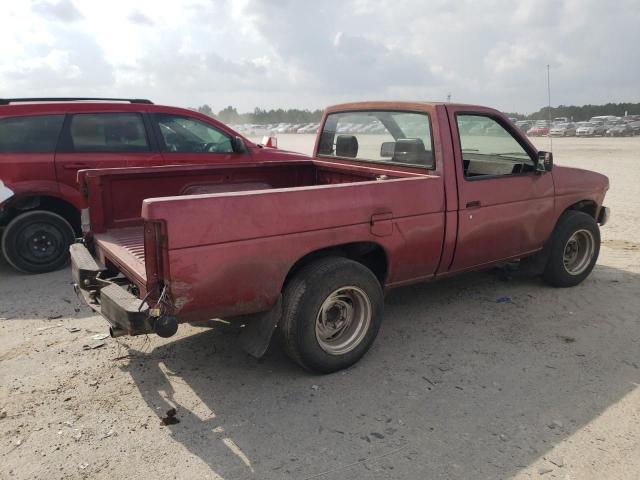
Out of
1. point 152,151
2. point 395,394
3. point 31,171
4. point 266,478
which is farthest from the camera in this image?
point 152,151

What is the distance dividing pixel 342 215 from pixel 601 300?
300cm

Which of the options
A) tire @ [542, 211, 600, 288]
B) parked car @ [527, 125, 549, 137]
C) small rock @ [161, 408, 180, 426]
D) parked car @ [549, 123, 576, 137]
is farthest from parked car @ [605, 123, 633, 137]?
small rock @ [161, 408, 180, 426]

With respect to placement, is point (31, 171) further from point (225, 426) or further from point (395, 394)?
point (395, 394)

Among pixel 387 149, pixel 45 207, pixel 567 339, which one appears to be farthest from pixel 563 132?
pixel 45 207

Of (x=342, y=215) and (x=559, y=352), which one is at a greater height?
(x=342, y=215)

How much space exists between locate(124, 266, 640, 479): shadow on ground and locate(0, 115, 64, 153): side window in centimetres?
327

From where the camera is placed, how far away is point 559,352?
12.7ft

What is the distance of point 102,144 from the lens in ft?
20.2

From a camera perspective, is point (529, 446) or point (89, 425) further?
point (89, 425)

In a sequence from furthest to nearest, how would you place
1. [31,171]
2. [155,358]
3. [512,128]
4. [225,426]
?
[31,171] < [512,128] < [155,358] < [225,426]

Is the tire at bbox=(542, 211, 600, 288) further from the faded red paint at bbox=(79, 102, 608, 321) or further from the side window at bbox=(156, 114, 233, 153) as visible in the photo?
the side window at bbox=(156, 114, 233, 153)

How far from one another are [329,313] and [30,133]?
4.34m

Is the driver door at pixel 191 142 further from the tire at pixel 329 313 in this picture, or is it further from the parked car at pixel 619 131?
the parked car at pixel 619 131

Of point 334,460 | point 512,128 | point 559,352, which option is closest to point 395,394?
point 334,460
